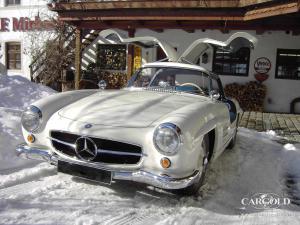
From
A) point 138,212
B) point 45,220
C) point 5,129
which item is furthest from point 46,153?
point 5,129

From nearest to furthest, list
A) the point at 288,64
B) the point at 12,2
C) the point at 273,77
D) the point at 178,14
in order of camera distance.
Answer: the point at 178,14 < the point at 288,64 < the point at 273,77 < the point at 12,2

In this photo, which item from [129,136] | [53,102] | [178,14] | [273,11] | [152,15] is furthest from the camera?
[152,15]

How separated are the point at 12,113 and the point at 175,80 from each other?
295 cm

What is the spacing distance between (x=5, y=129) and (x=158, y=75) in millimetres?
2402

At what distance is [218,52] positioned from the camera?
41.1ft

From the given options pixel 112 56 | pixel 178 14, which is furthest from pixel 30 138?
pixel 112 56

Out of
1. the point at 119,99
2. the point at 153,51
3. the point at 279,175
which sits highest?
the point at 153,51

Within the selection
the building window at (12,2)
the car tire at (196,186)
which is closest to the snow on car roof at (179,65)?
the car tire at (196,186)

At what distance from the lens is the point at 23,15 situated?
54.4 ft

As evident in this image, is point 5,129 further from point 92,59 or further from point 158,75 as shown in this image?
point 92,59

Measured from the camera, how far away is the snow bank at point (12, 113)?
15.0 ft

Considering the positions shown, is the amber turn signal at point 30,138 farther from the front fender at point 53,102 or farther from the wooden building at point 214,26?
the wooden building at point 214,26

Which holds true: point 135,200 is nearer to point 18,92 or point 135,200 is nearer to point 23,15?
point 18,92

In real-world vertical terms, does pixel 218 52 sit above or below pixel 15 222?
above
